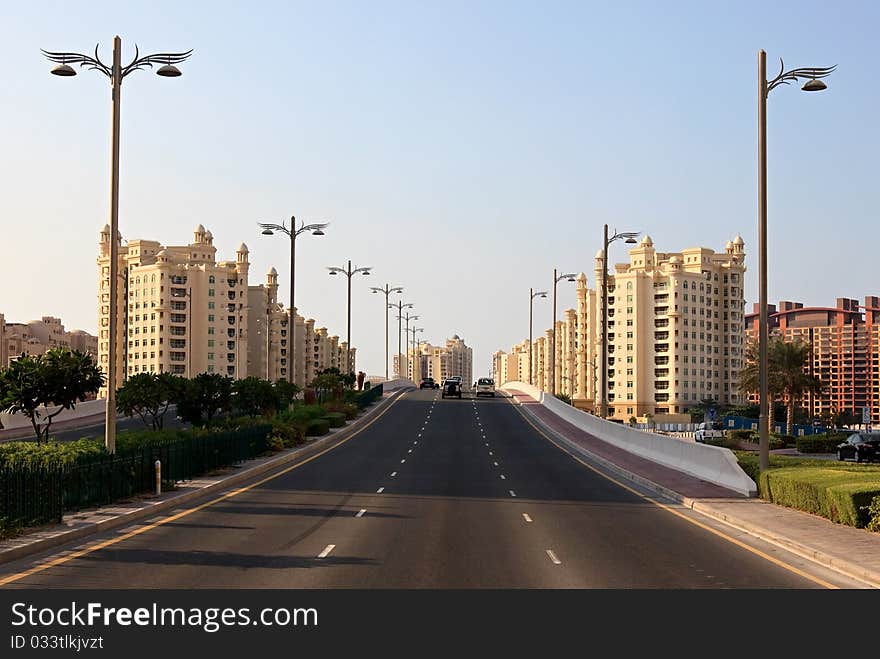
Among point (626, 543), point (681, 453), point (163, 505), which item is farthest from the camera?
point (681, 453)

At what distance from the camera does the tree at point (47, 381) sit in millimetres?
31156

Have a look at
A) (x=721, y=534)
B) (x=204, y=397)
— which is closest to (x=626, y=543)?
(x=721, y=534)

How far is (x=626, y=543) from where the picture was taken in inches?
788

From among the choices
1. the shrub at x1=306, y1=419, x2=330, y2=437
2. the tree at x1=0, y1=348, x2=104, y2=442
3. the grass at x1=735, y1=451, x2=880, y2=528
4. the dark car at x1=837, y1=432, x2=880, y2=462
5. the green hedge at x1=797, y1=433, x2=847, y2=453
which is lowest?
the green hedge at x1=797, y1=433, x2=847, y2=453

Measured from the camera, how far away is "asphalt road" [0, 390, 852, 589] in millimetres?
15438

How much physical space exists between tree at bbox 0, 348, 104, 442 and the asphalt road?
244 inches

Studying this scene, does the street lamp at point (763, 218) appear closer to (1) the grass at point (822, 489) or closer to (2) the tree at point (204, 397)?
(1) the grass at point (822, 489)

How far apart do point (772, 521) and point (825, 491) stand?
1.39 metres

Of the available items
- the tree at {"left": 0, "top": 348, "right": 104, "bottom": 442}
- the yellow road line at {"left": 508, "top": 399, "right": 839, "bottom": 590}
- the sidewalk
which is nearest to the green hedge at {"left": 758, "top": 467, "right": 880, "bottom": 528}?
the sidewalk

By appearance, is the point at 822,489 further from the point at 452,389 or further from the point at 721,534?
the point at 452,389

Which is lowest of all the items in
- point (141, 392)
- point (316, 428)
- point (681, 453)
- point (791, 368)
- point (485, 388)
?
point (316, 428)

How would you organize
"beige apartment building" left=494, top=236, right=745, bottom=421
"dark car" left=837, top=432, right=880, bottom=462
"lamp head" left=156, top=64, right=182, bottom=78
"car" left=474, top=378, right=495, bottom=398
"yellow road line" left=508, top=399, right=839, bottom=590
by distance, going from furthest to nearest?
"beige apartment building" left=494, top=236, right=745, bottom=421, "car" left=474, top=378, right=495, bottom=398, "dark car" left=837, top=432, right=880, bottom=462, "lamp head" left=156, top=64, right=182, bottom=78, "yellow road line" left=508, top=399, right=839, bottom=590

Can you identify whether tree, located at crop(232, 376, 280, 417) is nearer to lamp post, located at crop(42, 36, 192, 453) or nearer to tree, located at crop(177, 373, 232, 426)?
tree, located at crop(177, 373, 232, 426)

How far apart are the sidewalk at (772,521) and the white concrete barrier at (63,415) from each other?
3046 centimetres
